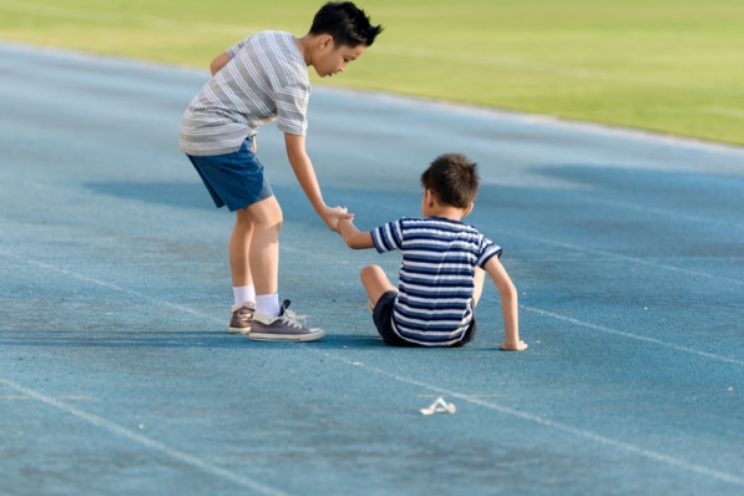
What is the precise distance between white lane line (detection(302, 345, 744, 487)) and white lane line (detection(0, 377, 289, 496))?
5.16 ft

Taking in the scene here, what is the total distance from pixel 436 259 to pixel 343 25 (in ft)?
4.43

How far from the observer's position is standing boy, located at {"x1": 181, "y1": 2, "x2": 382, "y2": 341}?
9156 millimetres

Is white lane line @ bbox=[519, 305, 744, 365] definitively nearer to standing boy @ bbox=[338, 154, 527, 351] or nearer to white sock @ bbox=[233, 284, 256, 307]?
standing boy @ bbox=[338, 154, 527, 351]

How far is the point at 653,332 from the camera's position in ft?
32.7

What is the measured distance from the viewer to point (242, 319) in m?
9.60

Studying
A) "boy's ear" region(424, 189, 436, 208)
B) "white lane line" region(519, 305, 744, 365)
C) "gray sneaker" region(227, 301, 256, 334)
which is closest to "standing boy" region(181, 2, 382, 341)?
"gray sneaker" region(227, 301, 256, 334)

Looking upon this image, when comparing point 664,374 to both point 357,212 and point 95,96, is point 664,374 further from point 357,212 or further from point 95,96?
point 95,96

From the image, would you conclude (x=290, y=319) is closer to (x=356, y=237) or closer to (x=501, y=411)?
(x=356, y=237)

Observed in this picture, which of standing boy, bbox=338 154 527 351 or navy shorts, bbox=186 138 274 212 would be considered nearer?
standing boy, bbox=338 154 527 351

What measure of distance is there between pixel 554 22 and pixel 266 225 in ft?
127

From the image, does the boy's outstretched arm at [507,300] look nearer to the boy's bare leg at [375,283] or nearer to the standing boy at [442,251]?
the standing boy at [442,251]

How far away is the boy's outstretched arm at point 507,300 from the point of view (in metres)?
8.95

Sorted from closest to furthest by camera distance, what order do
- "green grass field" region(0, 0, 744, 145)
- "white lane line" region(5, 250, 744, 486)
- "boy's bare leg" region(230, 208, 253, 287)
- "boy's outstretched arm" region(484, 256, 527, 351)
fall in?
"white lane line" region(5, 250, 744, 486) < "boy's outstretched arm" region(484, 256, 527, 351) < "boy's bare leg" region(230, 208, 253, 287) < "green grass field" region(0, 0, 744, 145)

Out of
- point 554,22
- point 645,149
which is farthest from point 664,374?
point 554,22
